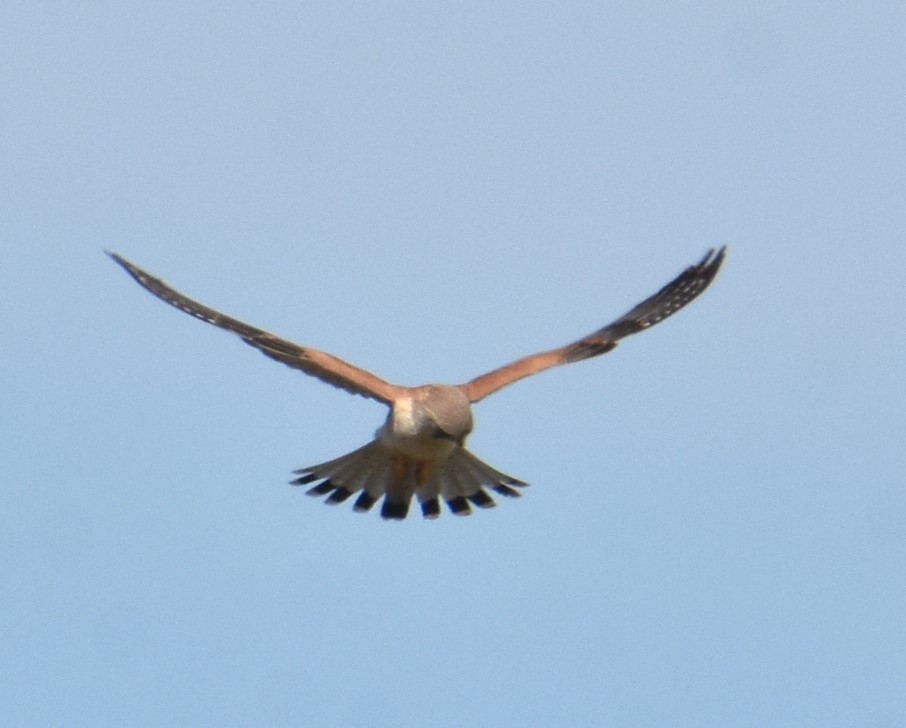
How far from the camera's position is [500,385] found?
1191 centimetres

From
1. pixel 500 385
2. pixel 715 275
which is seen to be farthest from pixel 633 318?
pixel 500 385

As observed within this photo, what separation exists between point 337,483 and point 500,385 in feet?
4.40

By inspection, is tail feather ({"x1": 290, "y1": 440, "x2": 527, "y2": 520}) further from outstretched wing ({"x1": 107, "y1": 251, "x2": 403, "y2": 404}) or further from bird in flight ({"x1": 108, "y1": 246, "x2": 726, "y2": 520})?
outstretched wing ({"x1": 107, "y1": 251, "x2": 403, "y2": 404})

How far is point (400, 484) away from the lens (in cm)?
1216

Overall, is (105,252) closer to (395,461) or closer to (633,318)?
(395,461)

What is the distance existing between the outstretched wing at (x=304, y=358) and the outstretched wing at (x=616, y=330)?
2.04ft

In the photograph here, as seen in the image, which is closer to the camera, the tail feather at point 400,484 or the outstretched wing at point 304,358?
the outstretched wing at point 304,358

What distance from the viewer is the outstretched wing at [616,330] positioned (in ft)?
39.2

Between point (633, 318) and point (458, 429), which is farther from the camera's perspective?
point (633, 318)

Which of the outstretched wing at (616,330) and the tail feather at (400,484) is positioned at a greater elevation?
the outstretched wing at (616,330)

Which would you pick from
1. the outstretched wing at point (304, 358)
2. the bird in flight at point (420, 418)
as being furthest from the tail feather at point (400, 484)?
→ the outstretched wing at point (304, 358)

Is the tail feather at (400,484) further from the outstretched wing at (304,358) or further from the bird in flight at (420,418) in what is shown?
the outstretched wing at (304,358)

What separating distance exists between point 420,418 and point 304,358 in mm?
816

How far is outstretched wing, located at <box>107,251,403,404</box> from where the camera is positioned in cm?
1138
